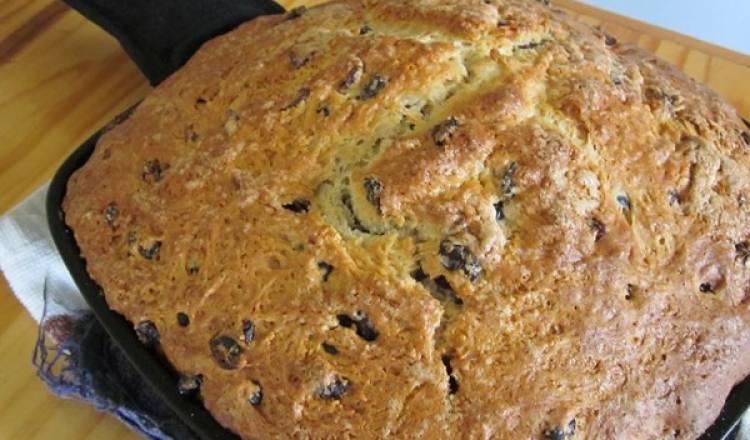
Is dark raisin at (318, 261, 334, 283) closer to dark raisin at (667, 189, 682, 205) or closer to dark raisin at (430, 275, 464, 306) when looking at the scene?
dark raisin at (430, 275, 464, 306)

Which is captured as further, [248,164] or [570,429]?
[248,164]

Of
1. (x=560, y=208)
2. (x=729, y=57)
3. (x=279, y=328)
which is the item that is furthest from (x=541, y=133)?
(x=729, y=57)

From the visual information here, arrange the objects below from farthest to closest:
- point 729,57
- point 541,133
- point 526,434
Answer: point 729,57
point 541,133
point 526,434

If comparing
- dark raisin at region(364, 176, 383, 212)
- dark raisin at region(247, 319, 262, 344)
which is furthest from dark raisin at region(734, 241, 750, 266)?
dark raisin at region(247, 319, 262, 344)

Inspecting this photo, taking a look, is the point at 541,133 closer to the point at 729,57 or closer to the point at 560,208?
the point at 560,208

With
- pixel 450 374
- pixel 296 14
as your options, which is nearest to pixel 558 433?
pixel 450 374

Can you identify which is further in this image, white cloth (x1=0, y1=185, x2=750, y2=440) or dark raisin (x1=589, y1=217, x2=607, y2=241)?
white cloth (x1=0, y1=185, x2=750, y2=440)

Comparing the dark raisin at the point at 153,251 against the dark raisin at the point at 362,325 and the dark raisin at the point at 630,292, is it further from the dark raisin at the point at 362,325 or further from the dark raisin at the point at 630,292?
the dark raisin at the point at 630,292
